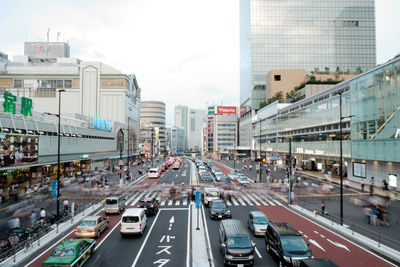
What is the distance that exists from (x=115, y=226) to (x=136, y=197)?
36.8ft

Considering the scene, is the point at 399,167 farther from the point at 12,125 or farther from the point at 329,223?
the point at 12,125

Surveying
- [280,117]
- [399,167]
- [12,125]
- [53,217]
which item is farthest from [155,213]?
[280,117]

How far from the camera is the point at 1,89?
86.5 metres

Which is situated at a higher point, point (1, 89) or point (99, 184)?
point (1, 89)

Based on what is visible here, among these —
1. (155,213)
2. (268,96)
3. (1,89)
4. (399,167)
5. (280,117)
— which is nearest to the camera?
(155,213)

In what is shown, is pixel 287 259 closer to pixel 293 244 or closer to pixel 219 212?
pixel 293 244

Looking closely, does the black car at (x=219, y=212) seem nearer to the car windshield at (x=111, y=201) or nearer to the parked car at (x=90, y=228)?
the parked car at (x=90, y=228)

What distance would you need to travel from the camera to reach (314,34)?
116 metres

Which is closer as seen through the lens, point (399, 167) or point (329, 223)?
point (329, 223)

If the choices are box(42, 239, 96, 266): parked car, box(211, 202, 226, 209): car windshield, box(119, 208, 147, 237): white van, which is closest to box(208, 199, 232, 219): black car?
box(211, 202, 226, 209): car windshield

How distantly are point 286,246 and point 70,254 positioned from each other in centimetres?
1092

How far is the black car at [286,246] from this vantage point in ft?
39.1

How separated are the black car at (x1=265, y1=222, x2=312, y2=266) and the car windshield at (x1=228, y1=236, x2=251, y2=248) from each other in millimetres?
1655

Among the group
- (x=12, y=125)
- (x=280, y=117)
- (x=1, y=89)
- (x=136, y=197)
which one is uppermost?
→ (x=1, y=89)
